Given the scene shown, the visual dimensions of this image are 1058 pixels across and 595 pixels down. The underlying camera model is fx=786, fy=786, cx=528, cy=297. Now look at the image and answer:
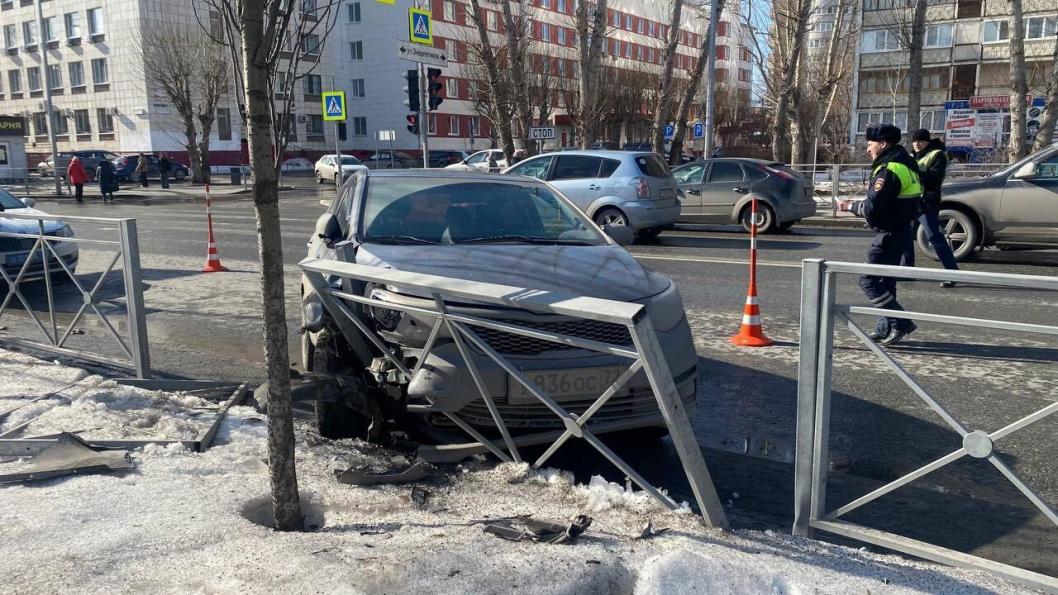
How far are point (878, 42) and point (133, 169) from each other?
166 ft

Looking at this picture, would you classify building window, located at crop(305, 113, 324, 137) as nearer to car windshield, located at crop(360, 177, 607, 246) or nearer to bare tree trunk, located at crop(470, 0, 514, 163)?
bare tree trunk, located at crop(470, 0, 514, 163)

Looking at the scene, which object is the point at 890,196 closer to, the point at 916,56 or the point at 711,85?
the point at 916,56

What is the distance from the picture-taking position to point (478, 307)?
3826 millimetres

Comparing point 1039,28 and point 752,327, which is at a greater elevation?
point 1039,28

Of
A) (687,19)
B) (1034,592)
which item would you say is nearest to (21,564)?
(1034,592)

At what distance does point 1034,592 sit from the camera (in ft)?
8.93

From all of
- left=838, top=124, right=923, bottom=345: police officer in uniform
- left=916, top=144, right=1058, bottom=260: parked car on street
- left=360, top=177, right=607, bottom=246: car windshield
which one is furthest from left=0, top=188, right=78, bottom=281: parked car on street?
left=916, top=144, right=1058, bottom=260: parked car on street

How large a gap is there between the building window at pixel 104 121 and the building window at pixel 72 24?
5.21m

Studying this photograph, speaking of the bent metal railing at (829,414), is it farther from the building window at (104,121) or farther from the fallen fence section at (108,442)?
the building window at (104,121)

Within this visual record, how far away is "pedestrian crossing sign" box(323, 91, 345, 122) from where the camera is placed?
19078mm

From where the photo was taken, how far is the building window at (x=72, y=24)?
5066 centimetres

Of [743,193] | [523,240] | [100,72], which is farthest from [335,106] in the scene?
[100,72]

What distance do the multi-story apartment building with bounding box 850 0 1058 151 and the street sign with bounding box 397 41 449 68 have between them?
4012 cm

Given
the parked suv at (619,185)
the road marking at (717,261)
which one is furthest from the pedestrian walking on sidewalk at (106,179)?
the road marking at (717,261)
